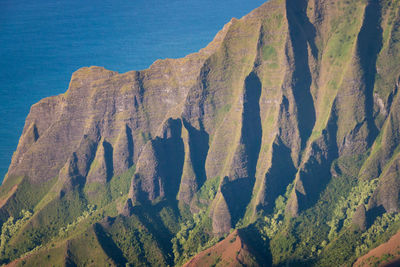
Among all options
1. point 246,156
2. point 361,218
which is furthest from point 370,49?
point 361,218

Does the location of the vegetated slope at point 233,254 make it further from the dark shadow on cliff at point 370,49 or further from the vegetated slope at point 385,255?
the dark shadow on cliff at point 370,49

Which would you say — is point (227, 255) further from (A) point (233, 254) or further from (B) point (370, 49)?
(B) point (370, 49)

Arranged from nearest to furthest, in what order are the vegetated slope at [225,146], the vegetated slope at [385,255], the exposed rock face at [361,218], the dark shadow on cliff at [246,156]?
the vegetated slope at [385,255]
the exposed rock face at [361,218]
the vegetated slope at [225,146]
the dark shadow on cliff at [246,156]

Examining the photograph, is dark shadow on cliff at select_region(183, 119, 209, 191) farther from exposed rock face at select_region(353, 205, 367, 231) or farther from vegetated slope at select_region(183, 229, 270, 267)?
exposed rock face at select_region(353, 205, 367, 231)

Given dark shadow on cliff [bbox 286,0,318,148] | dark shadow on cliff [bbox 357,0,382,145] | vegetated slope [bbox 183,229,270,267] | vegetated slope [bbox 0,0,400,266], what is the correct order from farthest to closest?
dark shadow on cliff [bbox 286,0,318,148]
dark shadow on cliff [bbox 357,0,382,145]
vegetated slope [bbox 0,0,400,266]
vegetated slope [bbox 183,229,270,267]

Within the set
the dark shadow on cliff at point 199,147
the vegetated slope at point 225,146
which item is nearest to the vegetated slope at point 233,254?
the vegetated slope at point 225,146

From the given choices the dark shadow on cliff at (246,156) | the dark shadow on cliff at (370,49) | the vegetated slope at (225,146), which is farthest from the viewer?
the dark shadow on cliff at (370,49)

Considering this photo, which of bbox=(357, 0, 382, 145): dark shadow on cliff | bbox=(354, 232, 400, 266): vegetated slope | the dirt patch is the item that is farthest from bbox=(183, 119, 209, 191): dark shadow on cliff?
bbox=(354, 232, 400, 266): vegetated slope

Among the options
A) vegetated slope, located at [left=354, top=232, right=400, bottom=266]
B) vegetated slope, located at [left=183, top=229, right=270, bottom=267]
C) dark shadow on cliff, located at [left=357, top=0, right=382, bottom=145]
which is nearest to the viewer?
vegetated slope, located at [left=354, top=232, right=400, bottom=266]

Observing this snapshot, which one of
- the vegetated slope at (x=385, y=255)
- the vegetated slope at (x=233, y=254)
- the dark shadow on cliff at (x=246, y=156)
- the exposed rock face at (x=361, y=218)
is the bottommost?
the vegetated slope at (x=385, y=255)

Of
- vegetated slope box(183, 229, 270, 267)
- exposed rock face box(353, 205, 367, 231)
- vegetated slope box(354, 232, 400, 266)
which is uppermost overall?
vegetated slope box(183, 229, 270, 267)

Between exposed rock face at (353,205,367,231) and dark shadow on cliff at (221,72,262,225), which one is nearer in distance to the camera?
exposed rock face at (353,205,367,231)
